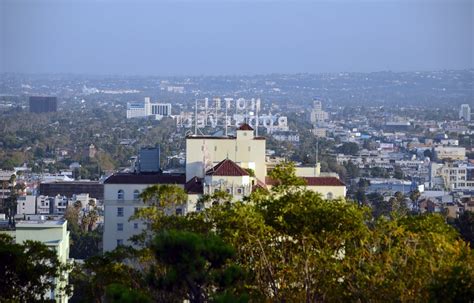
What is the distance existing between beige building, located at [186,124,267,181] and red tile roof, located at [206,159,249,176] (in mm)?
1653

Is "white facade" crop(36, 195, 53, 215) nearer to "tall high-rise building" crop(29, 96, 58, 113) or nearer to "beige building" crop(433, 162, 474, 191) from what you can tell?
"beige building" crop(433, 162, 474, 191)

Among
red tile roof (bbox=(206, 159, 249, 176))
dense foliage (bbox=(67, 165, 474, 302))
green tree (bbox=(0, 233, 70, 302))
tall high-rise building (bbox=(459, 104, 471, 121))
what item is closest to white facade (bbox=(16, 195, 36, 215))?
red tile roof (bbox=(206, 159, 249, 176))

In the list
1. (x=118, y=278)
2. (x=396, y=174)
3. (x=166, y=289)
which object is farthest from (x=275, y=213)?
(x=396, y=174)

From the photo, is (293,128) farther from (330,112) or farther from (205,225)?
(205,225)

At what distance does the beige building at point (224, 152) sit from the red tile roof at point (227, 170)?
5.42 ft

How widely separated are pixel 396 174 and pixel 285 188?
63057 millimetres

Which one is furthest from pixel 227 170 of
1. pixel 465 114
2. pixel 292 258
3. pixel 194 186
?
pixel 465 114

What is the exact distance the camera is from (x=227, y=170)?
31.5 meters

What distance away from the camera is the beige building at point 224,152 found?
33.7m

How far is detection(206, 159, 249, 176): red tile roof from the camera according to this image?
103 ft

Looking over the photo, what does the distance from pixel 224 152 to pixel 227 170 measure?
2.41 metres

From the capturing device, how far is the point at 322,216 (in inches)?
876

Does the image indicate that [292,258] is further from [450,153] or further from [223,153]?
[450,153]

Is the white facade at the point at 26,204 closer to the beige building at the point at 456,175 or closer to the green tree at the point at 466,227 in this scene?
the green tree at the point at 466,227
